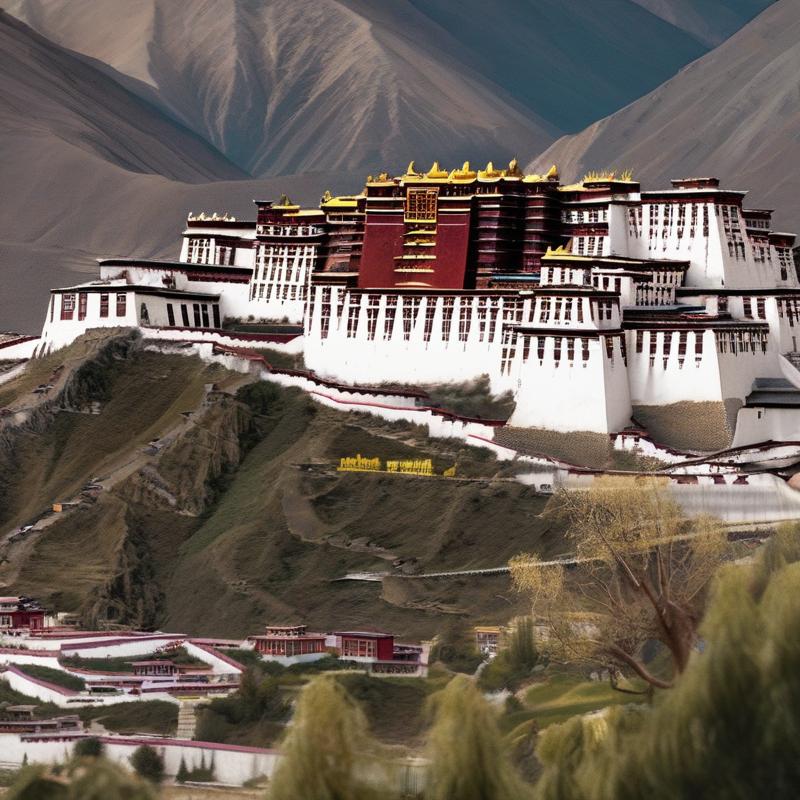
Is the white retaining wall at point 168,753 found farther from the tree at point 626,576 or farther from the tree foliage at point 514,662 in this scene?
the tree at point 626,576

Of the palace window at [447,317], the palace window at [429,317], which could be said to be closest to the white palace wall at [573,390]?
the palace window at [447,317]

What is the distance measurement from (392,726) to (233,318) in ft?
131

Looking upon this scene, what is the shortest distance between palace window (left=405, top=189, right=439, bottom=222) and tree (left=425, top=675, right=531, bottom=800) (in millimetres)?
58220

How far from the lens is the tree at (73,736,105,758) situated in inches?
2648

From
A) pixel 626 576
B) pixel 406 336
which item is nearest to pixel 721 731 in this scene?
pixel 626 576

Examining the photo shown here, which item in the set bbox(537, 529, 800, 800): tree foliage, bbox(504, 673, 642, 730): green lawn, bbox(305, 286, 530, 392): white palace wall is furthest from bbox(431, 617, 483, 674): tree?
bbox(537, 529, 800, 800): tree foliage

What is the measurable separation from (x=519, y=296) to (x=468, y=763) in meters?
52.9

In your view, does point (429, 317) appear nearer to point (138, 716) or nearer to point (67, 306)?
point (67, 306)

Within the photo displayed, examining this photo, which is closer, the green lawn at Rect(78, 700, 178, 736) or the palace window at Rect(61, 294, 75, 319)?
the green lawn at Rect(78, 700, 178, 736)

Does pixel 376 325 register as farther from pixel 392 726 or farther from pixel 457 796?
pixel 457 796

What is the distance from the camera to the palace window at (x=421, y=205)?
98562 mm

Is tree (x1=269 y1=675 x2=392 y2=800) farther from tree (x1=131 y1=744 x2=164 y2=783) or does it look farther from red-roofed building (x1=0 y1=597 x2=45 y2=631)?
red-roofed building (x1=0 y1=597 x2=45 y2=631)

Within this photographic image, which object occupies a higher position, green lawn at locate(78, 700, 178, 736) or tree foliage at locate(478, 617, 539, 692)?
tree foliage at locate(478, 617, 539, 692)

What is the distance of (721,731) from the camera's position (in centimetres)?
4147
